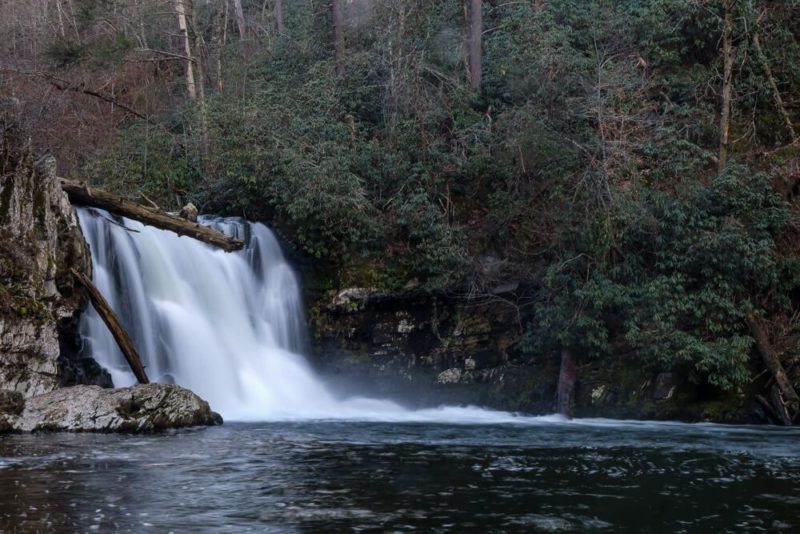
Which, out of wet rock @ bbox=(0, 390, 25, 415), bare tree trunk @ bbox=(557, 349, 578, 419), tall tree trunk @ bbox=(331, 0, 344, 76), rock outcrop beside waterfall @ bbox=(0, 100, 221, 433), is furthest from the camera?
tall tree trunk @ bbox=(331, 0, 344, 76)

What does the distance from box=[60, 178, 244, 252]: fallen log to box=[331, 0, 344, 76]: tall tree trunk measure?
1064 centimetres

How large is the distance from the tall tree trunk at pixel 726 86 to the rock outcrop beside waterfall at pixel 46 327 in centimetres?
1323

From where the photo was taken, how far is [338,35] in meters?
28.7

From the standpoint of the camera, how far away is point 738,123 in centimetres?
2191

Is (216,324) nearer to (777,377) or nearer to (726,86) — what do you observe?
(777,377)

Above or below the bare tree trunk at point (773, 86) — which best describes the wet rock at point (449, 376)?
below

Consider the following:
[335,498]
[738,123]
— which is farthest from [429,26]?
[335,498]

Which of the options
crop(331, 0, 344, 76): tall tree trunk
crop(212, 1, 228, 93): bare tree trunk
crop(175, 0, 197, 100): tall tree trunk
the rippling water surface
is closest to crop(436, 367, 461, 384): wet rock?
the rippling water surface

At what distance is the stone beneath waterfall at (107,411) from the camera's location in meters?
14.2

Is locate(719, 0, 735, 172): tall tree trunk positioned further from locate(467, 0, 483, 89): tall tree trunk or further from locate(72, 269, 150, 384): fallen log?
locate(72, 269, 150, 384): fallen log

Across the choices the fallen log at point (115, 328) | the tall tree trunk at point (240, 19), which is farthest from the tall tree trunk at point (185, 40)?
the fallen log at point (115, 328)

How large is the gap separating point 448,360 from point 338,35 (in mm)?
13147

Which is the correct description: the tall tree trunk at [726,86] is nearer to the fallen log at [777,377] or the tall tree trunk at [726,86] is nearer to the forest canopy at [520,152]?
the forest canopy at [520,152]

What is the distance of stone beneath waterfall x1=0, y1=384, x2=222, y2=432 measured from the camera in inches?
558
